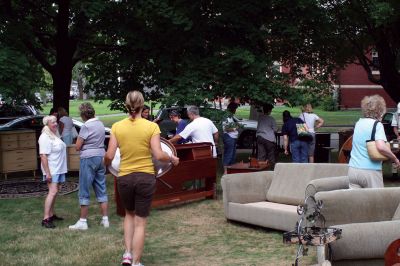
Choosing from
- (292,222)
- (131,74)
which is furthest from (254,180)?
(131,74)

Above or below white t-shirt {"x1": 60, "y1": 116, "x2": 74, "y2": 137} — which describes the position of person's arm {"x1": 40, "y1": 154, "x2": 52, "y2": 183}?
below

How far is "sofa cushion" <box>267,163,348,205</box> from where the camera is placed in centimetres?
843

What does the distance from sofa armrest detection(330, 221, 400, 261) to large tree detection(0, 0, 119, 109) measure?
10.2m

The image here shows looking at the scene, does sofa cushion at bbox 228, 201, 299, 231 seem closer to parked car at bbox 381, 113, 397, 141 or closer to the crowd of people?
the crowd of people

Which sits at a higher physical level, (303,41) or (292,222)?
(303,41)

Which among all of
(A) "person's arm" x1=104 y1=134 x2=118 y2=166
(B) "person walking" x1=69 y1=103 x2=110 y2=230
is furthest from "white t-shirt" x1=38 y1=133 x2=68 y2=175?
(A) "person's arm" x1=104 y1=134 x2=118 y2=166

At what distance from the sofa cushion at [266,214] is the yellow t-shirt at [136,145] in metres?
2.62

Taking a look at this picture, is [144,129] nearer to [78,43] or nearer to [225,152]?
[225,152]

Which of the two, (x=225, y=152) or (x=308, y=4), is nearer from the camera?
(x=225, y=152)

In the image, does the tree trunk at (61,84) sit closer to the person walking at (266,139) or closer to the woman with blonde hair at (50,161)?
the person walking at (266,139)

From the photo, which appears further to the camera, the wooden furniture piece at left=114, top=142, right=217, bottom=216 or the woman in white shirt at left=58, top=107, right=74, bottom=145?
the woman in white shirt at left=58, top=107, right=74, bottom=145

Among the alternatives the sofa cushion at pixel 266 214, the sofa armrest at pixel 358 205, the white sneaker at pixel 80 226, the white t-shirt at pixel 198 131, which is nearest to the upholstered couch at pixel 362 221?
the sofa armrest at pixel 358 205

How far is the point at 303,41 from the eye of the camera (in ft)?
56.8

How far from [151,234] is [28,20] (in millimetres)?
10351
